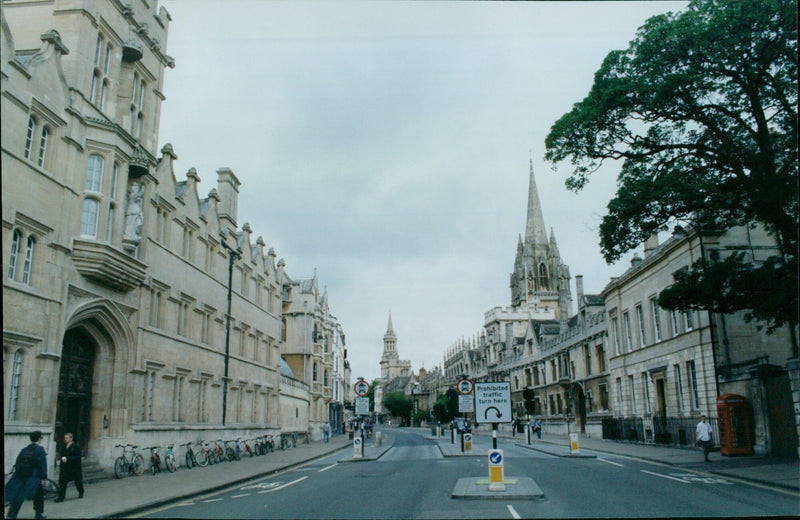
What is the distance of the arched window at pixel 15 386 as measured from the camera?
15.4 meters

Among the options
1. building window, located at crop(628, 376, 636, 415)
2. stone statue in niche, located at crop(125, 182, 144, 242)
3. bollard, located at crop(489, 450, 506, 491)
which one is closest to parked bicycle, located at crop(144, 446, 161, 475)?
stone statue in niche, located at crop(125, 182, 144, 242)

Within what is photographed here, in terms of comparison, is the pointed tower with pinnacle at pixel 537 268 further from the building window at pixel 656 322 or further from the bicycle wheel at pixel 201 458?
the bicycle wheel at pixel 201 458

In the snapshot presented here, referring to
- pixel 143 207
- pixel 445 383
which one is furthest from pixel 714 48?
pixel 445 383

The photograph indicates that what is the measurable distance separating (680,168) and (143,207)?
19399mm

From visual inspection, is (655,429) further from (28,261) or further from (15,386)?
(28,261)

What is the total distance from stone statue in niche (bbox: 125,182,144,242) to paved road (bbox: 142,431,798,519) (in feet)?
29.3

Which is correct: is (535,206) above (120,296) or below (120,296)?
above

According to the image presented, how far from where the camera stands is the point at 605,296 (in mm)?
45062

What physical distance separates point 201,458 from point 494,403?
16127 millimetres

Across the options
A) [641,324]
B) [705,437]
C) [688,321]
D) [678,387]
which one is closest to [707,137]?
[705,437]

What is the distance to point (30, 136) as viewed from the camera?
1669cm

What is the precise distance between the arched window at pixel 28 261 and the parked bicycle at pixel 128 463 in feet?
23.2

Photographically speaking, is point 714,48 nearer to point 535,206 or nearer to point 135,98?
point 135,98

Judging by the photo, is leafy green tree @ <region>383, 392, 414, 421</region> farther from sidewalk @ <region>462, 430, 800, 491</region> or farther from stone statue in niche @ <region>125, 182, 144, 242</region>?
stone statue in niche @ <region>125, 182, 144, 242</region>
